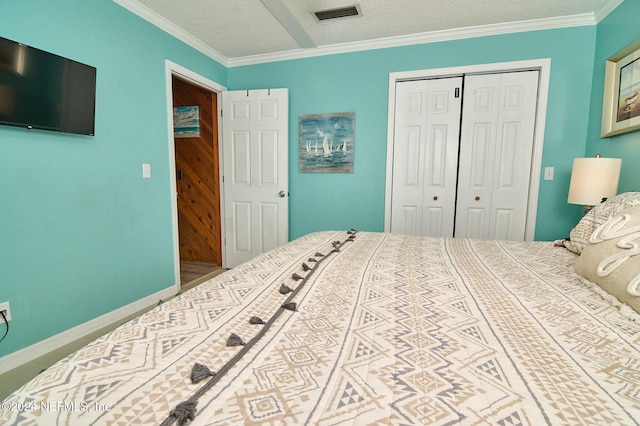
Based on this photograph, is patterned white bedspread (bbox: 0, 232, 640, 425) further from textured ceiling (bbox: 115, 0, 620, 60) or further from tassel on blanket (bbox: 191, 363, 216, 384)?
textured ceiling (bbox: 115, 0, 620, 60)

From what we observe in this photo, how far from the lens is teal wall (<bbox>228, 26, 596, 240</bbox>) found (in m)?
2.57

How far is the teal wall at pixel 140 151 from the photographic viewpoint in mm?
1757

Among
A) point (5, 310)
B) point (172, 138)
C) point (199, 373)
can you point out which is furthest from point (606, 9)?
point (5, 310)

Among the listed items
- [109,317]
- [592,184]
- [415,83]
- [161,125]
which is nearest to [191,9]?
[161,125]

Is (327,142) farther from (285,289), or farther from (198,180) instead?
(285,289)

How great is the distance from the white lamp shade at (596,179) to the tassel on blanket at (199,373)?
260 centimetres

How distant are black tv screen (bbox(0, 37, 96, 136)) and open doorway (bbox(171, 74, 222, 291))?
5.38ft

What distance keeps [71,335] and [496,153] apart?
389 centimetres

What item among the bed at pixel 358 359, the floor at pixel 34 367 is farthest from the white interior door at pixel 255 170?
the bed at pixel 358 359

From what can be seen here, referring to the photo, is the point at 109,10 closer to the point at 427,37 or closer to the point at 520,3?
the point at 427,37

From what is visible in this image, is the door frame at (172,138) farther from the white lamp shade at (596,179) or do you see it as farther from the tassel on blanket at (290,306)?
the white lamp shade at (596,179)

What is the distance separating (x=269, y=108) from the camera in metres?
3.29

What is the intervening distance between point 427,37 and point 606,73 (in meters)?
1.48

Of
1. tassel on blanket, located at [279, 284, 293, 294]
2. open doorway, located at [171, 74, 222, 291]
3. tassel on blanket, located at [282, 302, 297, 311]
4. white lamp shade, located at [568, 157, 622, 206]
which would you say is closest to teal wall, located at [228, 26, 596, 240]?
open doorway, located at [171, 74, 222, 291]
